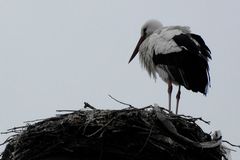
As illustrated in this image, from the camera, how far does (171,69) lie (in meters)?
6.86

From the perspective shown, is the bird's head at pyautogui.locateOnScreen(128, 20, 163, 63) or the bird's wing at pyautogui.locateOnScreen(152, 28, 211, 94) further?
the bird's head at pyautogui.locateOnScreen(128, 20, 163, 63)

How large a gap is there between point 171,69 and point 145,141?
2.38 m

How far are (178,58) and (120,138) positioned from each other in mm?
2281

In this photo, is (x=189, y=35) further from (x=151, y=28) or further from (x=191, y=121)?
(x=191, y=121)

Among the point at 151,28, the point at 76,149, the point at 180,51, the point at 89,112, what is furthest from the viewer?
the point at 151,28

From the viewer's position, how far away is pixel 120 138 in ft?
15.1

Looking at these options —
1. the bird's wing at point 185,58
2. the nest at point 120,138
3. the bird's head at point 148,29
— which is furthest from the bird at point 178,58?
the nest at point 120,138

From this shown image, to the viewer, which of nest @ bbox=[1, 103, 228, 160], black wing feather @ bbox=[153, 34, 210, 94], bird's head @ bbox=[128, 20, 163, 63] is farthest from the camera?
bird's head @ bbox=[128, 20, 163, 63]

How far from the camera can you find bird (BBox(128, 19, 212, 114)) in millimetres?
6629

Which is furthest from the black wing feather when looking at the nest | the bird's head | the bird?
the nest

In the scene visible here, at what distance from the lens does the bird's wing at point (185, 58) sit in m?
6.62

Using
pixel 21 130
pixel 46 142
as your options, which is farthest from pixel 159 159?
pixel 21 130

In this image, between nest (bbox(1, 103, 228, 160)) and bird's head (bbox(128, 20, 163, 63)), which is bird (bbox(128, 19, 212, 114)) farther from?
nest (bbox(1, 103, 228, 160))

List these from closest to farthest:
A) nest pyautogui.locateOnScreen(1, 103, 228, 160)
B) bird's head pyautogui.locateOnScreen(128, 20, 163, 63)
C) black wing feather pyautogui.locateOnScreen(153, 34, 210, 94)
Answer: nest pyautogui.locateOnScreen(1, 103, 228, 160) → black wing feather pyautogui.locateOnScreen(153, 34, 210, 94) → bird's head pyautogui.locateOnScreen(128, 20, 163, 63)
